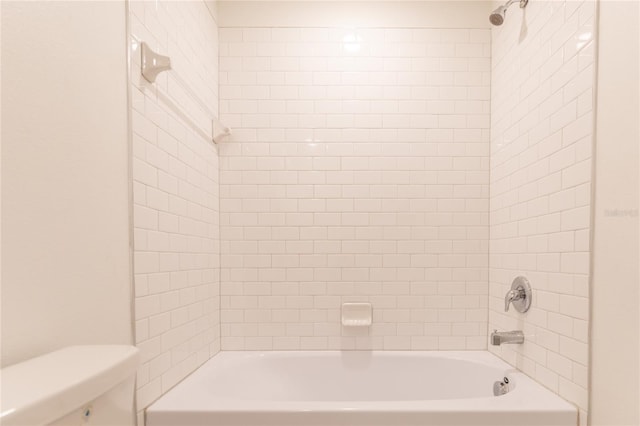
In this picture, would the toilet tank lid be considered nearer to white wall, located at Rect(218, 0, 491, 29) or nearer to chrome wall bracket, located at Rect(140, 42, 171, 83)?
chrome wall bracket, located at Rect(140, 42, 171, 83)

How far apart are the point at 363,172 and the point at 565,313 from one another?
1210 millimetres

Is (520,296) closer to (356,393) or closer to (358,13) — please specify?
(356,393)

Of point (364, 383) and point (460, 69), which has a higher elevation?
point (460, 69)

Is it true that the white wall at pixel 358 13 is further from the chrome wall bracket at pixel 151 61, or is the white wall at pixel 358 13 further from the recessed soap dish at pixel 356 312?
the recessed soap dish at pixel 356 312

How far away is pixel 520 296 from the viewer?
173 cm

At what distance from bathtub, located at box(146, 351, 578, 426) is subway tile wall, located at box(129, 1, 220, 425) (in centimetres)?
16

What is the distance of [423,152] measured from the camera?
2227 millimetres

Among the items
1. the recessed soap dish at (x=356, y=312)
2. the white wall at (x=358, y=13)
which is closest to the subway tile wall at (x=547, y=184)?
the white wall at (x=358, y=13)

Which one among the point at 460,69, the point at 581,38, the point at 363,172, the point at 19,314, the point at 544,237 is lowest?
A: the point at 19,314

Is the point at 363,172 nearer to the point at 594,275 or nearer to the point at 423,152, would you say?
the point at 423,152

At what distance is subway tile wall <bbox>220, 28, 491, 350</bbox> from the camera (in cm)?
222

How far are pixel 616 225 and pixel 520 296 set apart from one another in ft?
2.13

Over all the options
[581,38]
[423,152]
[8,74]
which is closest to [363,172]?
[423,152]

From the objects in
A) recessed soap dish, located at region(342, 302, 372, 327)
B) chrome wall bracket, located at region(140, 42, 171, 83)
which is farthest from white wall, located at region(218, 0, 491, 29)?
recessed soap dish, located at region(342, 302, 372, 327)
